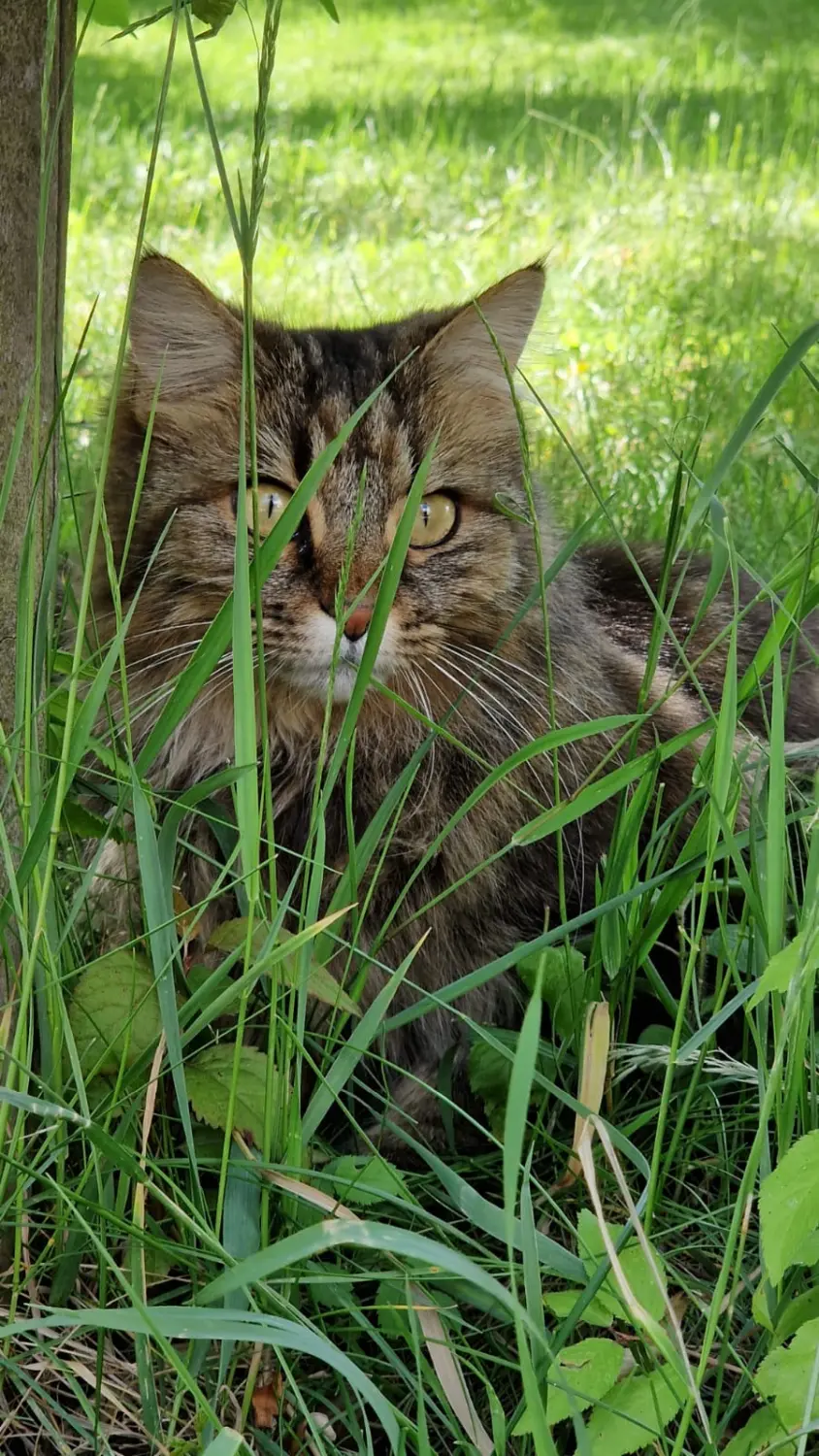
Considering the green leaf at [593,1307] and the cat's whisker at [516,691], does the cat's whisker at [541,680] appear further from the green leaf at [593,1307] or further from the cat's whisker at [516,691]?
the green leaf at [593,1307]

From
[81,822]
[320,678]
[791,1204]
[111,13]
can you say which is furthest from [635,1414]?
[111,13]

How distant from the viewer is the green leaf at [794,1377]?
3.36 ft

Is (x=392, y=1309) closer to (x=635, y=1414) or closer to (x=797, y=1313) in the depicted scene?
(x=635, y=1414)

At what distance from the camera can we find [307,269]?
4.61m

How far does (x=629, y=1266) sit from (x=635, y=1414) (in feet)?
0.34

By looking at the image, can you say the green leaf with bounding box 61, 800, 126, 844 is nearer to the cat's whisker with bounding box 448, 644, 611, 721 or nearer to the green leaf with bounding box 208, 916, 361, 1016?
the green leaf with bounding box 208, 916, 361, 1016

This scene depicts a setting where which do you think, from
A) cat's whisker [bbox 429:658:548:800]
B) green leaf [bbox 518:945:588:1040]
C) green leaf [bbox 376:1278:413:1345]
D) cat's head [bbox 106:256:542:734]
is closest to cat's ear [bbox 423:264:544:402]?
cat's head [bbox 106:256:542:734]

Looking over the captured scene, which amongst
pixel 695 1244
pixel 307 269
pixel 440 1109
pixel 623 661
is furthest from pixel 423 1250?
pixel 307 269

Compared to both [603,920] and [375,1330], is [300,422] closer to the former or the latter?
[603,920]

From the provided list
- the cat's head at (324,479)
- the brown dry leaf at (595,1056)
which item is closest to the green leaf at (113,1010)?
the brown dry leaf at (595,1056)

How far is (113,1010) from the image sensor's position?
1.28m

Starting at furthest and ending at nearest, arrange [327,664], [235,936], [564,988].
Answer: [327,664]
[564,988]
[235,936]

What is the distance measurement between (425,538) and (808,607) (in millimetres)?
593

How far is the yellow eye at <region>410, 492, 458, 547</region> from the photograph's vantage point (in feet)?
5.81
